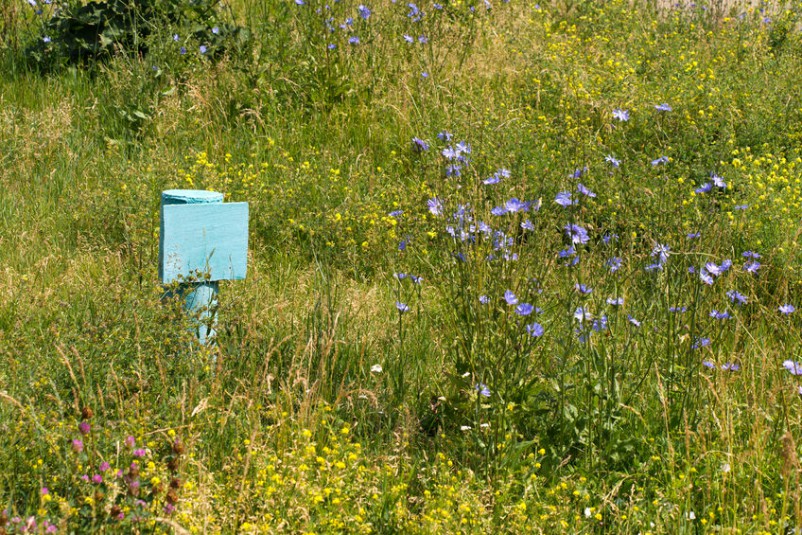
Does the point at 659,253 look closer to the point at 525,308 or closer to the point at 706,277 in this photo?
the point at 706,277

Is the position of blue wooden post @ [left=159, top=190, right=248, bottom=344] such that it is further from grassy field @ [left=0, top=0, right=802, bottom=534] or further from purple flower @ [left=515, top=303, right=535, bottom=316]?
purple flower @ [left=515, top=303, right=535, bottom=316]

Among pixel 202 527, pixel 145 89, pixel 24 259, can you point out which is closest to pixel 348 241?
pixel 24 259

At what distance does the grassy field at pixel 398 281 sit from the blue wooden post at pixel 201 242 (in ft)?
0.38

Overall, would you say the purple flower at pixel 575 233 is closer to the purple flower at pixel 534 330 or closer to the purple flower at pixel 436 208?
the purple flower at pixel 534 330

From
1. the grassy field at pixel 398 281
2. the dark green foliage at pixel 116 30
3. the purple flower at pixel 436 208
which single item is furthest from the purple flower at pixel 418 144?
the dark green foliage at pixel 116 30

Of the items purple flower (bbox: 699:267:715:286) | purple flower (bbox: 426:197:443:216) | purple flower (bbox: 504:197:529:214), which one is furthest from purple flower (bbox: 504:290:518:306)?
purple flower (bbox: 699:267:715:286)

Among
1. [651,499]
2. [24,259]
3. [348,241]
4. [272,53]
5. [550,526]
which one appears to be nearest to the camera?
[550,526]

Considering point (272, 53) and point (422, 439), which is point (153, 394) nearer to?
point (422, 439)

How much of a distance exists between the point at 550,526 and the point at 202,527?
1.00 metres

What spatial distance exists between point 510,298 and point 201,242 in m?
1.07

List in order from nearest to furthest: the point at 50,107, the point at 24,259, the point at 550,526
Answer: the point at 550,526, the point at 24,259, the point at 50,107

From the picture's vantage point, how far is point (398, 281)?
4.02m

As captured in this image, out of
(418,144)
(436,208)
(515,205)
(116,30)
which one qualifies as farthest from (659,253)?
(116,30)

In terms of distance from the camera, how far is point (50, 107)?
5.44 meters
